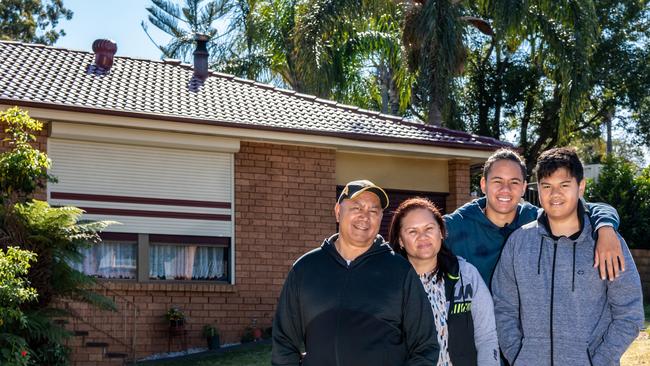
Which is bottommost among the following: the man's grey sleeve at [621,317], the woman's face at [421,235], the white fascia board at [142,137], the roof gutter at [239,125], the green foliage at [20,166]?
the man's grey sleeve at [621,317]

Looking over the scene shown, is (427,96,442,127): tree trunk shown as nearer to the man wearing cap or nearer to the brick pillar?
the brick pillar

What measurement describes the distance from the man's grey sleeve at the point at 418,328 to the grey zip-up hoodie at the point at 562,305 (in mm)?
539

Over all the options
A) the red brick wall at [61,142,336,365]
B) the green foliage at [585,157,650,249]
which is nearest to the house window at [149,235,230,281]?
the red brick wall at [61,142,336,365]

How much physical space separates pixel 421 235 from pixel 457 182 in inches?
499

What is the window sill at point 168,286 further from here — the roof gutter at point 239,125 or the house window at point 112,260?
the roof gutter at point 239,125

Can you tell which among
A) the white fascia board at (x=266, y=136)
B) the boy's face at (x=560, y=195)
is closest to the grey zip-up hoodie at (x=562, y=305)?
the boy's face at (x=560, y=195)

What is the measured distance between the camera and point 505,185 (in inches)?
214

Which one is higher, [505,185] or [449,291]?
[505,185]

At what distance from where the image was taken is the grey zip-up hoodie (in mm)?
4691

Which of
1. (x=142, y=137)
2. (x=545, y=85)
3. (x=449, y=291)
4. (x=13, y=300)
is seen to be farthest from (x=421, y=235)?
(x=545, y=85)

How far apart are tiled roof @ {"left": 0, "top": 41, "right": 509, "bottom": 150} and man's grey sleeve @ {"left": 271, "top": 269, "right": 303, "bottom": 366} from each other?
383 inches

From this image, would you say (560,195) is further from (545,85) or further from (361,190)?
(545,85)

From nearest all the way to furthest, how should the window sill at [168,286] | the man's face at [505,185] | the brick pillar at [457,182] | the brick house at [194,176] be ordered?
the man's face at [505,185] < the brick house at [194,176] < the window sill at [168,286] < the brick pillar at [457,182]

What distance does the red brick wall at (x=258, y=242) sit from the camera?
49.4 feet
